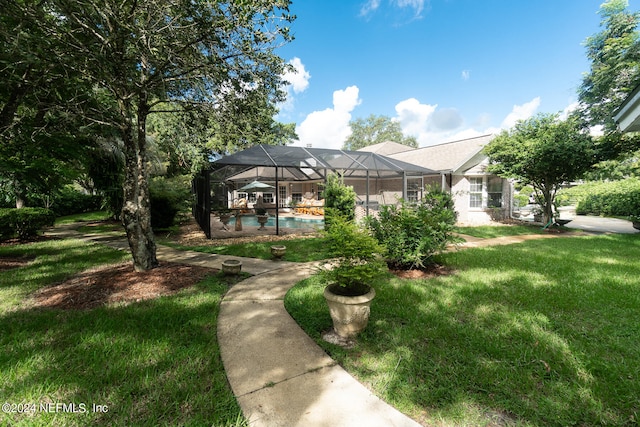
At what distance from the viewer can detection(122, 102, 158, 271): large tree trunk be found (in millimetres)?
4945

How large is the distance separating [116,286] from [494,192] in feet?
57.4

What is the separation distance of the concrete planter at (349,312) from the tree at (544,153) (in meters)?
12.3

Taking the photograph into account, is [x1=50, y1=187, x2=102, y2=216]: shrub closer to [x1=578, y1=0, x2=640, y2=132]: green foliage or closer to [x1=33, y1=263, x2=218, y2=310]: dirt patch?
[x1=33, y1=263, x2=218, y2=310]: dirt patch

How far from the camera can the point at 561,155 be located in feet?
34.2

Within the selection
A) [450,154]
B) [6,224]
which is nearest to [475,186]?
[450,154]

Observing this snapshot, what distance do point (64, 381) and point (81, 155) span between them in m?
6.43

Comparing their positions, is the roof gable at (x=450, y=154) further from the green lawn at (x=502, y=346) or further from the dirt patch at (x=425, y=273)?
the dirt patch at (x=425, y=273)

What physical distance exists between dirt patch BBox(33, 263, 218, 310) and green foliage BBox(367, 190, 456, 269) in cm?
378

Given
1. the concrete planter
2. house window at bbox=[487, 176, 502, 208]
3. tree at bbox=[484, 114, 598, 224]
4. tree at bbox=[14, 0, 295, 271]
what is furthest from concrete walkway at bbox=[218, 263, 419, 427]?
house window at bbox=[487, 176, 502, 208]

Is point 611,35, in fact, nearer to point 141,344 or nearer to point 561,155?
point 561,155

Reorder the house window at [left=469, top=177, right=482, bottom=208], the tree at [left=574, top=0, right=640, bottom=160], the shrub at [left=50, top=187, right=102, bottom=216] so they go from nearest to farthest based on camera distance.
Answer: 1. the house window at [left=469, top=177, right=482, bottom=208]
2. the tree at [left=574, top=0, right=640, bottom=160]
3. the shrub at [left=50, top=187, right=102, bottom=216]

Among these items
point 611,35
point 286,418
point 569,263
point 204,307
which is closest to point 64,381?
point 204,307

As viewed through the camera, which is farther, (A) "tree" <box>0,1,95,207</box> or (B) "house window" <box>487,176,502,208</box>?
(B) "house window" <box>487,176,502,208</box>

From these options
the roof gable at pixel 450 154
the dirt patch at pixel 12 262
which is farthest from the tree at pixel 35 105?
the roof gable at pixel 450 154
